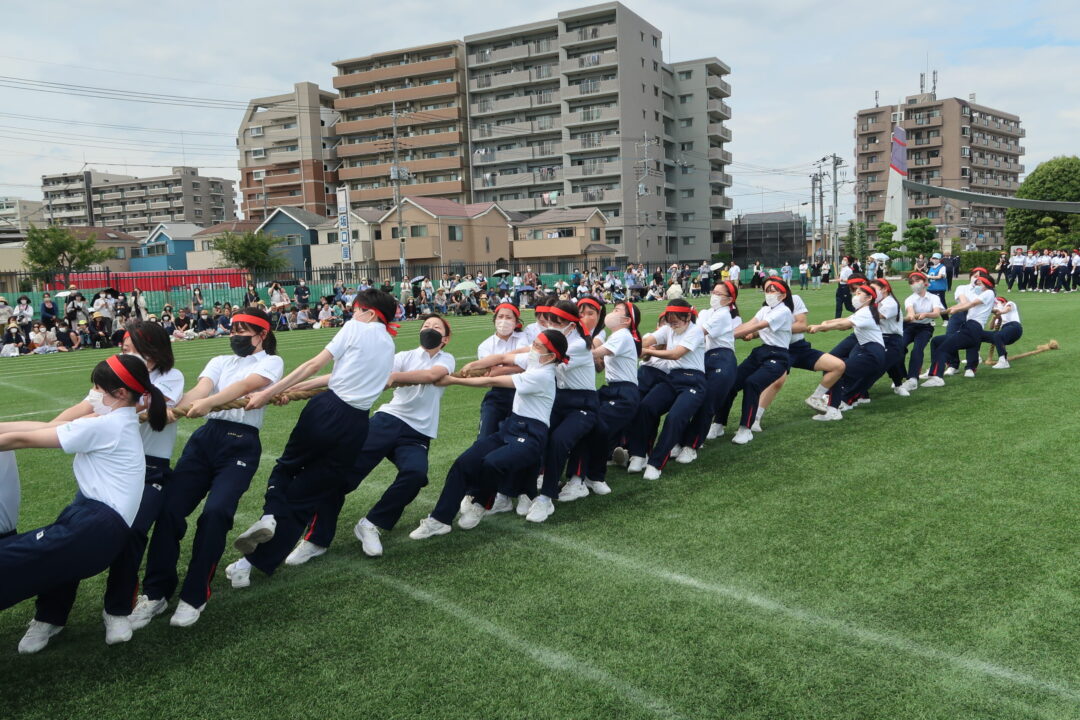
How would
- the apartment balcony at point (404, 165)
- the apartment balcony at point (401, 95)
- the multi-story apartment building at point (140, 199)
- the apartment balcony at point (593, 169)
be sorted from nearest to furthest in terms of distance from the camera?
the apartment balcony at point (593, 169), the apartment balcony at point (401, 95), the apartment balcony at point (404, 165), the multi-story apartment building at point (140, 199)

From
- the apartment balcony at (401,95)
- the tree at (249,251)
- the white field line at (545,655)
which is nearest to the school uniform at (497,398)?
the white field line at (545,655)

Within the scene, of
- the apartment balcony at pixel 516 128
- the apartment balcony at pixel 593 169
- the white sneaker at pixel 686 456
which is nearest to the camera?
the white sneaker at pixel 686 456

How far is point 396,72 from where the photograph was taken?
2830 inches

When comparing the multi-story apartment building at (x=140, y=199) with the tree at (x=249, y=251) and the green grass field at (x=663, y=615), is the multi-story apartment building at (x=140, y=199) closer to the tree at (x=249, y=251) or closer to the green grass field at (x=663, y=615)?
the tree at (x=249, y=251)

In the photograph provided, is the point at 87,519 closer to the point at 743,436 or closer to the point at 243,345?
the point at 243,345

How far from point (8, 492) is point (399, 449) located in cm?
240

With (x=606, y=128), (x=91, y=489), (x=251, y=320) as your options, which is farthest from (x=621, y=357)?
(x=606, y=128)

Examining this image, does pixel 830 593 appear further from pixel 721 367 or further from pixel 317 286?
pixel 317 286

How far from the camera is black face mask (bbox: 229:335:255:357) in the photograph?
4.96m

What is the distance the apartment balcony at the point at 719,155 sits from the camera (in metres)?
73.6

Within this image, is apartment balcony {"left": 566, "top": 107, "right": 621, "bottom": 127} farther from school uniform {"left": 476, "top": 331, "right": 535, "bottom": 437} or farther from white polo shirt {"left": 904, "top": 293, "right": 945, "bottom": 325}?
school uniform {"left": 476, "top": 331, "right": 535, "bottom": 437}

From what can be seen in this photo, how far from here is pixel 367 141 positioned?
75312 mm

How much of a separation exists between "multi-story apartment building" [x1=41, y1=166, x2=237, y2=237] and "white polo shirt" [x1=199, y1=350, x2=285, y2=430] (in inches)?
4707

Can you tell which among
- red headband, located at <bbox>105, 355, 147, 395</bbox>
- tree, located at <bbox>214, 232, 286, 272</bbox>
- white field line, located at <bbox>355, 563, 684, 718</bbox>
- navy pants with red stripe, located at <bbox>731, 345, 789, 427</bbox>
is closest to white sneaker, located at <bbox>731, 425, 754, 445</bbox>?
navy pants with red stripe, located at <bbox>731, 345, 789, 427</bbox>
